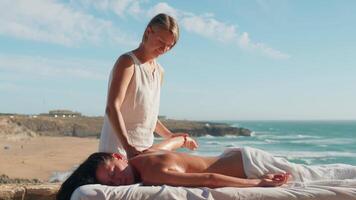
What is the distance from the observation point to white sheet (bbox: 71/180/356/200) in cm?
246

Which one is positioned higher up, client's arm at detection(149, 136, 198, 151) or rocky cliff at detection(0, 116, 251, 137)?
client's arm at detection(149, 136, 198, 151)

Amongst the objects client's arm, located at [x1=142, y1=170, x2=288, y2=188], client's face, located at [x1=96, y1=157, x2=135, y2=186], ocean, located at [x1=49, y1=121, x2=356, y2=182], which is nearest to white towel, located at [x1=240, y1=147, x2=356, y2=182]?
client's arm, located at [x1=142, y1=170, x2=288, y2=188]

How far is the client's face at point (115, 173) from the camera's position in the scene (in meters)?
2.69

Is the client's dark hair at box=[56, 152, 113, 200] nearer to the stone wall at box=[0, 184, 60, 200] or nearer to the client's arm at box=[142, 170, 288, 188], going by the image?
the client's arm at box=[142, 170, 288, 188]

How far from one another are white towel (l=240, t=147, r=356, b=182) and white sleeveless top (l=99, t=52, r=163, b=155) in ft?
2.10

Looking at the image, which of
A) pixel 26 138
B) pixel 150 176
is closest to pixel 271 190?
pixel 150 176

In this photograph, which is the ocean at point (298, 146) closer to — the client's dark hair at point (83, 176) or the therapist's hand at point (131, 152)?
the therapist's hand at point (131, 152)

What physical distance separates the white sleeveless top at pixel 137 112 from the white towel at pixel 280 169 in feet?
2.10

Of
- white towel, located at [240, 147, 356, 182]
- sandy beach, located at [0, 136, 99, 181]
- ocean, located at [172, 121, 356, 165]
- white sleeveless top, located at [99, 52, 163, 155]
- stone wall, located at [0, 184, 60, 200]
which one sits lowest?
sandy beach, located at [0, 136, 99, 181]

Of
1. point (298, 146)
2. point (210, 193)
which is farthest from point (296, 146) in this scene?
point (210, 193)

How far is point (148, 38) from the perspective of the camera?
10.3 ft

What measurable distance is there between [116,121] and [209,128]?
55.7 metres

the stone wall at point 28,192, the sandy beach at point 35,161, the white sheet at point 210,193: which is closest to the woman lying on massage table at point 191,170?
the white sheet at point 210,193

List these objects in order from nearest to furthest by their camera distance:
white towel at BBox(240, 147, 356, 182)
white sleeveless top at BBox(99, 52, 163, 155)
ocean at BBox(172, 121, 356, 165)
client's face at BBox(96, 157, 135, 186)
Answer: client's face at BBox(96, 157, 135, 186)
white towel at BBox(240, 147, 356, 182)
white sleeveless top at BBox(99, 52, 163, 155)
ocean at BBox(172, 121, 356, 165)
